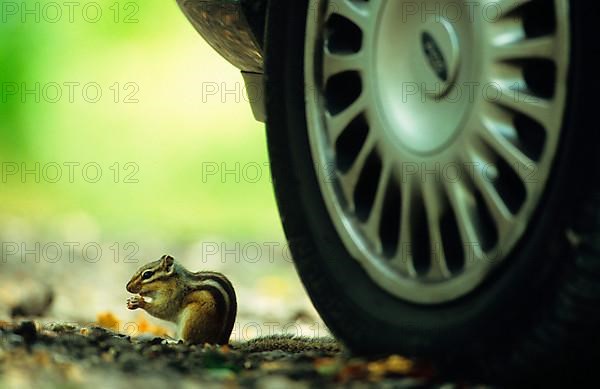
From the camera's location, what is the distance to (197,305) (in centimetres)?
475

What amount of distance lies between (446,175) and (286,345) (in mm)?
1621

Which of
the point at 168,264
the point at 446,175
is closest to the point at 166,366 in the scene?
the point at 446,175

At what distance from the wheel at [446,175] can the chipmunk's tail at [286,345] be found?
0.91 metres

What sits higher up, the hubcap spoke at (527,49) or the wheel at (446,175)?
the hubcap spoke at (527,49)

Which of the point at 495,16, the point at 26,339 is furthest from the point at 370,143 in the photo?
the point at 26,339

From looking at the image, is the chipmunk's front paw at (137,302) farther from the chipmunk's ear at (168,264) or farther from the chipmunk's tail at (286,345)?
the chipmunk's tail at (286,345)

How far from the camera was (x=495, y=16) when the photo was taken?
313 cm

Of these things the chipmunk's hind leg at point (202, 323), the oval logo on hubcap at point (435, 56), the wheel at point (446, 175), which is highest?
the oval logo on hubcap at point (435, 56)

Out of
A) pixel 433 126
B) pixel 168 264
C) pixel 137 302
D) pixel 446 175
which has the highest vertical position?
pixel 433 126

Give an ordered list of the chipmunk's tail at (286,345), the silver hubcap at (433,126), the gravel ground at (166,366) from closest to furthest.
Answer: the silver hubcap at (433,126) < the gravel ground at (166,366) < the chipmunk's tail at (286,345)

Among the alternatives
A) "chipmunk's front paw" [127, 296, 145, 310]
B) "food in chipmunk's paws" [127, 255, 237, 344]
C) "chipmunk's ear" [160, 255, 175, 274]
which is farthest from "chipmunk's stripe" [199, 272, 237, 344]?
"chipmunk's front paw" [127, 296, 145, 310]

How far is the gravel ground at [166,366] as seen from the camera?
322 cm

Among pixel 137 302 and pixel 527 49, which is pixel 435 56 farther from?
pixel 137 302

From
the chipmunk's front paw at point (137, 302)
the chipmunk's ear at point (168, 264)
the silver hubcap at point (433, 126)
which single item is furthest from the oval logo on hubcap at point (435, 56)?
the chipmunk's front paw at point (137, 302)
